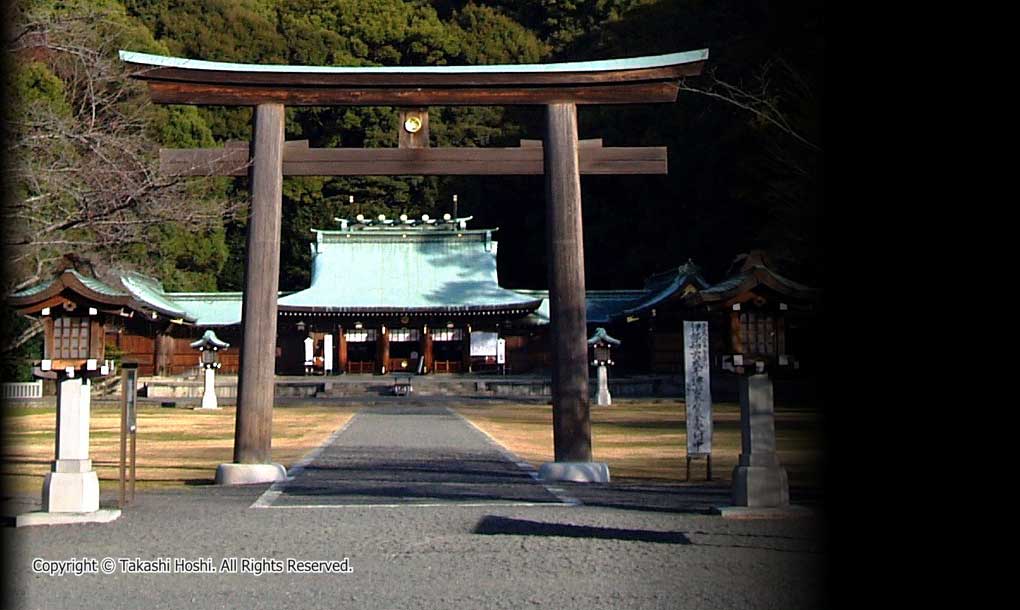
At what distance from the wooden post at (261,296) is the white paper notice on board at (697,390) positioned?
429cm

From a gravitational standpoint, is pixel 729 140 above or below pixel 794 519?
above

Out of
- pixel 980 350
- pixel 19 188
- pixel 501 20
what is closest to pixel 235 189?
pixel 501 20

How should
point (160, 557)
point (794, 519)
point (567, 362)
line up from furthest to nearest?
point (567, 362)
point (794, 519)
point (160, 557)

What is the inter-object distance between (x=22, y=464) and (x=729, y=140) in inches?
1163

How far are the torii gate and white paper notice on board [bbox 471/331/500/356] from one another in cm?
2784

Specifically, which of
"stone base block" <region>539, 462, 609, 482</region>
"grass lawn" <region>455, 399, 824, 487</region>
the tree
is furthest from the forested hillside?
"stone base block" <region>539, 462, 609, 482</region>

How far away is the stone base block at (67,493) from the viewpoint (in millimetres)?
7695

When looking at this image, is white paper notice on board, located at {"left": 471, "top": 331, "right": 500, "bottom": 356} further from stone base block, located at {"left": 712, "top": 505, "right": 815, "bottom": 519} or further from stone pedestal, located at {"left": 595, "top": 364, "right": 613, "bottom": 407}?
stone base block, located at {"left": 712, "top": 505, "right": 815, "bottom": 519}

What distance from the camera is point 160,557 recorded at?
6.25 metres

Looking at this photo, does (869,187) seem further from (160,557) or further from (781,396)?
(781,396)

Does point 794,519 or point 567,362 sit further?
point 567,362

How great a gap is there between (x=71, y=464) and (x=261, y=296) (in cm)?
285

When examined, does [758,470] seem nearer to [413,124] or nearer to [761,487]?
[761,487]

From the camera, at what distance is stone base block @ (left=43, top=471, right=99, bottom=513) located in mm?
7695
